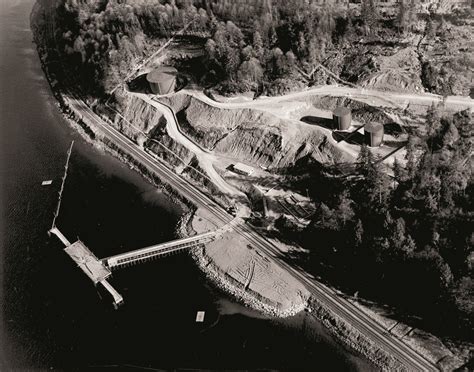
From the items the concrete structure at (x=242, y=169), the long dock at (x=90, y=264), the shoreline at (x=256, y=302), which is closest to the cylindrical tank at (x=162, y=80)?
the shoreline at (x=256, y=302)

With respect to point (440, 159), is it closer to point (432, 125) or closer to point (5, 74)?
point (432, 125)

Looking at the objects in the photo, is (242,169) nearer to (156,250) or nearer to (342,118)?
(342,118)

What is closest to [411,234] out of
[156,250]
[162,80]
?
[156,250]

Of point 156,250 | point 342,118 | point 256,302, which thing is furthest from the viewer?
point 342,118

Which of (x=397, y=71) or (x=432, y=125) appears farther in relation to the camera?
(x=397, y=71)

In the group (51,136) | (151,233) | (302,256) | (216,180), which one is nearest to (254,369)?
(302,256)

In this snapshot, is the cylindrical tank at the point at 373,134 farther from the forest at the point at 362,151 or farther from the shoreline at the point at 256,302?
the shoreline at the point at 256,302
